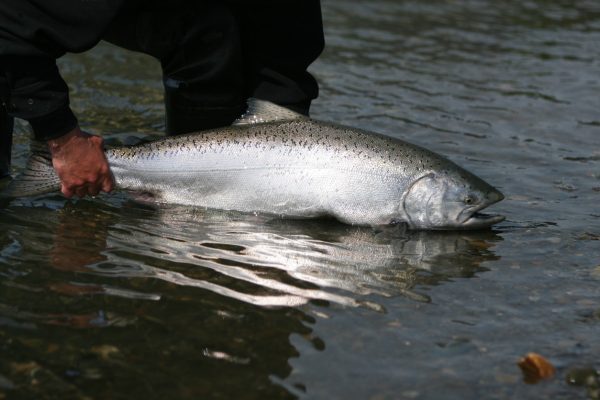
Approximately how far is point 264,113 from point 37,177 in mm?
1292

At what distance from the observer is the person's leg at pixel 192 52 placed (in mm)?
5102

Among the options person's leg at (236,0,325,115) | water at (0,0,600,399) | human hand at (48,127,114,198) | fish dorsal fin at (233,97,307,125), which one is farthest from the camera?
person's leg at (236,0,325,115)

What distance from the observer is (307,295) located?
388cm

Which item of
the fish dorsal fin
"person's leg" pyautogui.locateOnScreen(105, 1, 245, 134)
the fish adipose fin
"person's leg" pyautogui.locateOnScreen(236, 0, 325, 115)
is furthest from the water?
"person's leg" pyautogui.locateOnScreen(236, 0, 325, 115)

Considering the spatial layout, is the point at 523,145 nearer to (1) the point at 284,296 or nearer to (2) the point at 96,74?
(1) the point at 284,296

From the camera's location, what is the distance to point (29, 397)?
9.91 ft

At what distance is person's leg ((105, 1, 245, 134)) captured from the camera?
201 inches

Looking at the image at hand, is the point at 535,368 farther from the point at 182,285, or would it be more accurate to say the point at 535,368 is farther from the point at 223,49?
the point at 223,49

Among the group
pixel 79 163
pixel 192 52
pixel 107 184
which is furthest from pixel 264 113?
pixel 79 163

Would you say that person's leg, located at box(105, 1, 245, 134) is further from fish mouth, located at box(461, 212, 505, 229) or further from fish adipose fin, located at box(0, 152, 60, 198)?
fish mouth, located at box(461, 212, 505, 229)

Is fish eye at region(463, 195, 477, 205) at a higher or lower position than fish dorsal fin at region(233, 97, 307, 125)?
lower

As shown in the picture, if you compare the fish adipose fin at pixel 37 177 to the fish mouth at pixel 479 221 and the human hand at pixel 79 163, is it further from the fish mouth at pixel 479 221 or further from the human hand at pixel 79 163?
the fish mouth at pixel 479 221

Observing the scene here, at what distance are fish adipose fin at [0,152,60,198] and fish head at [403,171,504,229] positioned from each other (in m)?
1.90

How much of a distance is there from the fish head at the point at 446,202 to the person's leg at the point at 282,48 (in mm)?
1173
